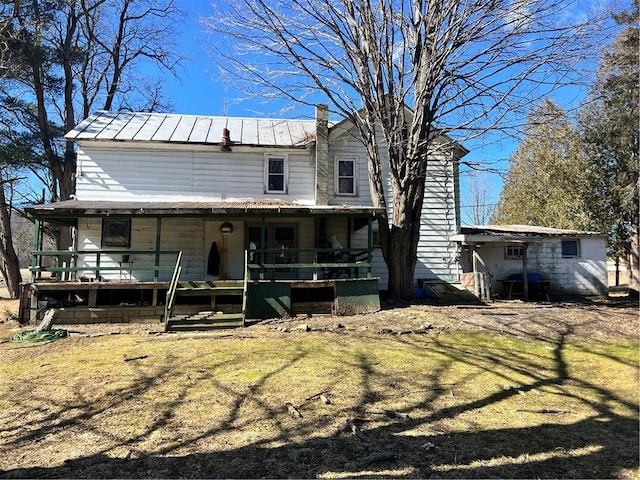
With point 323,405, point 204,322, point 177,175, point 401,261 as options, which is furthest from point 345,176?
point 323,405

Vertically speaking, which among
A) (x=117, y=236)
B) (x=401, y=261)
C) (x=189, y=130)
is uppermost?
(x=189, y=130)

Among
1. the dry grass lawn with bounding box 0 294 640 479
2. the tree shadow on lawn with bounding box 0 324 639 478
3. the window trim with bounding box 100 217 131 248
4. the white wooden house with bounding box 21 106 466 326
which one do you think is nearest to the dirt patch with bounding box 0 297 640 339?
the dry grass lawn with bounding box 0 294 640 479

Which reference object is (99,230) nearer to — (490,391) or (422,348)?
(422,348)

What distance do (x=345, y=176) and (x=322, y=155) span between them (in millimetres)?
1150

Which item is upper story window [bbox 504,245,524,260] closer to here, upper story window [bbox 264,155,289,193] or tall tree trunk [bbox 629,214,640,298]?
tall tree trunk [bbox 629,214,640,298]

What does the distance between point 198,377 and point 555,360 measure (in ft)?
19.3

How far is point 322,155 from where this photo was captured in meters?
14.2

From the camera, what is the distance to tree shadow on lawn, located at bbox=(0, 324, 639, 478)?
3.20 meters

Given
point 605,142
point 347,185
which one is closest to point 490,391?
point 347,185

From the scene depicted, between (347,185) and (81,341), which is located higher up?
(347,185)

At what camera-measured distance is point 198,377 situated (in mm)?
5594

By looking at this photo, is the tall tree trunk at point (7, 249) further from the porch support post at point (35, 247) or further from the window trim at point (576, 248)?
the window trim at point (576, 248)

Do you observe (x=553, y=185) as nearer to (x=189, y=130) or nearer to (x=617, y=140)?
(x=617, y=140)

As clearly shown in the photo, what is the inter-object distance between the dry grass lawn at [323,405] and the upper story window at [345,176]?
7057 millimetres
